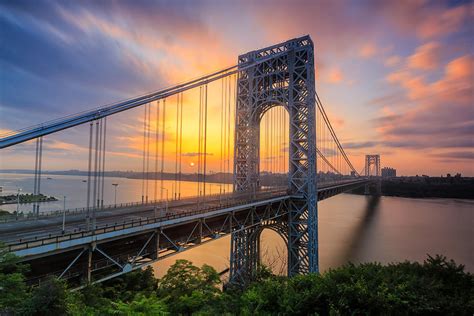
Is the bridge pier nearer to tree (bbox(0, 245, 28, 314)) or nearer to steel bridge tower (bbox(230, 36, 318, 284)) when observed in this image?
steel bridge tower (bbox(230, 36, 318, 284))

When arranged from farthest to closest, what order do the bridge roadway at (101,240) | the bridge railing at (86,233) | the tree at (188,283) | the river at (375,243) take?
the river at (375,243), the tree at (188,283), the bridge roadway at (101,240), the bridge railing at (86,233)

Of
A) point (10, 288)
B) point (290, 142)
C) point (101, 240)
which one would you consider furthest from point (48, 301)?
point (290, 142)

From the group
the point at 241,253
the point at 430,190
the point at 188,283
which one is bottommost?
the point at 241,253

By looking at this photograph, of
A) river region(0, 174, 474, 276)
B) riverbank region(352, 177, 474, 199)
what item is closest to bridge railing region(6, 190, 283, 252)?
river region(0, 174, 474, 276)

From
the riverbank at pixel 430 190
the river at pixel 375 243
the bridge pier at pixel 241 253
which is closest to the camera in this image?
the bridge pier at pixel 241 253

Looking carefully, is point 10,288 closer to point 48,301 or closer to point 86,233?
point 48,301

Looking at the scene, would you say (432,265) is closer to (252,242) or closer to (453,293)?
(453,293)

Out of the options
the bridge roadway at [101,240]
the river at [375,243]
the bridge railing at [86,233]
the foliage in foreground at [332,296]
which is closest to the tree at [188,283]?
the bridge roadway at [101,240]

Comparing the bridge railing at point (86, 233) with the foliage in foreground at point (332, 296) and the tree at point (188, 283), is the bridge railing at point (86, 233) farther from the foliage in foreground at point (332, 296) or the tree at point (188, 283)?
the tree at point (188, 283)
